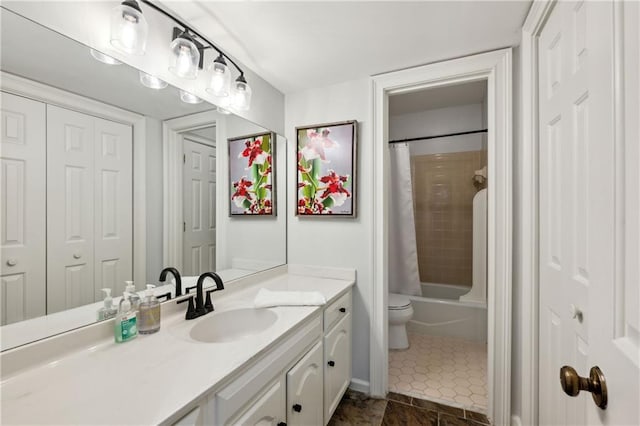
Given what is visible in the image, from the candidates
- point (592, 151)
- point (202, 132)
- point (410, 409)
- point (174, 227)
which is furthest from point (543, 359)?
point (202, 132)

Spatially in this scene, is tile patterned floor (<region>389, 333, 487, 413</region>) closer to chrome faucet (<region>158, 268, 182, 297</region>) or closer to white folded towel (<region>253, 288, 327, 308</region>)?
white folded towel (<region>253, 288, 327, 308</region>)

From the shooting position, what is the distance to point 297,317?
48.4 inches

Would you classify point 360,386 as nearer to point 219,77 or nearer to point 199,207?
point 199,207

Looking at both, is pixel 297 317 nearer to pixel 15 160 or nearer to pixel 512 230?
pixel 15 160

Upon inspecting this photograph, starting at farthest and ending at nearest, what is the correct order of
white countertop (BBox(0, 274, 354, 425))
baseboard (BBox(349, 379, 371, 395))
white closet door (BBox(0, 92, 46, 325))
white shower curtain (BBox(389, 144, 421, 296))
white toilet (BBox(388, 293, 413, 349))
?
1. white shower curtain (BBox(389, 144, 421, 296))
2. white toilet (BBox(388, 293, 413, 349))
3. baseboard (BBox(349, 379, 371, 395))
4. white closet door (BBox(0, 92, 46, 325))
5. white countertop (BBox(0, 274, 354, 425))

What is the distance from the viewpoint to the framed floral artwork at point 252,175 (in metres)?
1.78

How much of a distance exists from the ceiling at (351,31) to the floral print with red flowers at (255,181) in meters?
0.49

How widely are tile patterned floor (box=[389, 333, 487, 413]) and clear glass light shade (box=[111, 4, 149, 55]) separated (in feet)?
7.83

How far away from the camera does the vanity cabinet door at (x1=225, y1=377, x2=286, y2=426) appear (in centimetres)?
89

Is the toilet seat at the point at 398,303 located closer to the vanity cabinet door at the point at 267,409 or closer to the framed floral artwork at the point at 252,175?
the framed floral artwork at the point at 252,175

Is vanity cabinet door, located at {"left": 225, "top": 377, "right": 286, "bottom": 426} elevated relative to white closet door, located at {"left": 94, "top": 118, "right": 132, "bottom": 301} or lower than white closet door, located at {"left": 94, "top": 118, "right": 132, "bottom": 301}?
lower

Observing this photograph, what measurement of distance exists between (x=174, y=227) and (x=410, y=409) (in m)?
1.76

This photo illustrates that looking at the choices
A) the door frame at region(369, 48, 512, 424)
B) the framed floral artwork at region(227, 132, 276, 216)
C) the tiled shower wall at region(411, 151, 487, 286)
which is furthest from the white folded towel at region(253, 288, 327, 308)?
the tiled shower wall at region(411, 151, 487, 286)

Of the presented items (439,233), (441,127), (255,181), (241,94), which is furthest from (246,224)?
(441,127)
